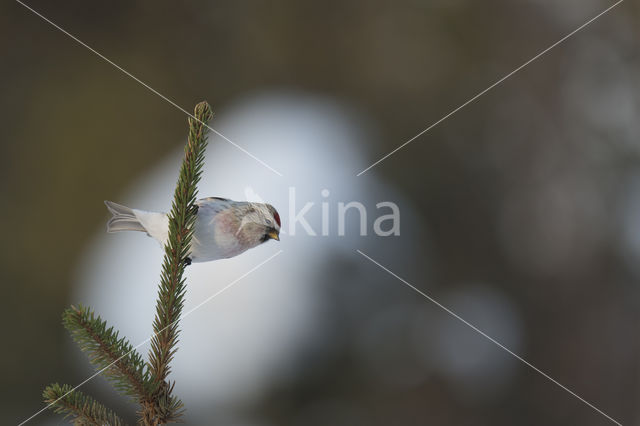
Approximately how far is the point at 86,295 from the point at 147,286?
5.0 inches

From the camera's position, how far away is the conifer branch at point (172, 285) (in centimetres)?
24

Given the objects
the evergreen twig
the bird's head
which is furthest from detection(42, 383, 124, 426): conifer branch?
the bird's head

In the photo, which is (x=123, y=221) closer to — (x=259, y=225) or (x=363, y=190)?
(x=259, y=225)

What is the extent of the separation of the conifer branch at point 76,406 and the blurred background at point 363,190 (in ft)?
1.35

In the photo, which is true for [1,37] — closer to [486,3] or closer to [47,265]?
[47,265]

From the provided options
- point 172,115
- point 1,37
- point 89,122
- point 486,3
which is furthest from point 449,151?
point 1,37

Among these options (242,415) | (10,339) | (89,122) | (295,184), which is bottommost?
(242,415)

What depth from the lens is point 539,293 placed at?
82 cm

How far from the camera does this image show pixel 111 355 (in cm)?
24

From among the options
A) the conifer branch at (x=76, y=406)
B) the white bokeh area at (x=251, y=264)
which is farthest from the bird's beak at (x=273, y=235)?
the white bokeh area at (x=251, y=264)

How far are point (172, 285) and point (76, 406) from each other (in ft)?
0.22

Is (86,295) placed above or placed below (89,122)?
below

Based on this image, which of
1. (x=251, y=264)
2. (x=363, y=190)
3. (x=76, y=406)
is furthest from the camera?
(x=363, y=190)

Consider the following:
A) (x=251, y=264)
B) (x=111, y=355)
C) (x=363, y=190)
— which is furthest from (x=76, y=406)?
(x=363, y=190)
